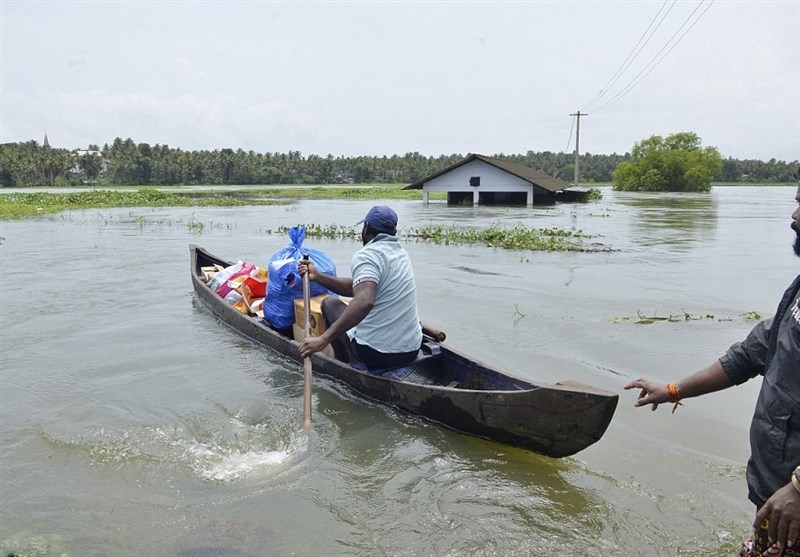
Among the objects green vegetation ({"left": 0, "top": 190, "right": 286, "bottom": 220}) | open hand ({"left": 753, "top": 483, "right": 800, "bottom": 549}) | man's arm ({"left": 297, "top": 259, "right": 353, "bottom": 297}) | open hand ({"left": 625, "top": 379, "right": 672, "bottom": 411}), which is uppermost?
green vegetation ({"left": 0, "top": 190, "right": 286, "bottom": 220})

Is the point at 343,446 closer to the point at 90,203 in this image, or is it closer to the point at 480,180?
the point at 480,180

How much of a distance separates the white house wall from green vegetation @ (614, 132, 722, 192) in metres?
33.9

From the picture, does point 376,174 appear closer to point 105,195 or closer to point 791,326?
point 105,195

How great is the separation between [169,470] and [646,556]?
129 inches

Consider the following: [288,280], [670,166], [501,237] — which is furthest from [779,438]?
[670,166]

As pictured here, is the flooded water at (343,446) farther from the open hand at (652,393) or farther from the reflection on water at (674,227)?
the reflection on water at (674,227)

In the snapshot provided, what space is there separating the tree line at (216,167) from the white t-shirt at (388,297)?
66265mm

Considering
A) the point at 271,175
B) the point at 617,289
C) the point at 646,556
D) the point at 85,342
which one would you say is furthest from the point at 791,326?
the point at 271,175

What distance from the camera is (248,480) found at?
427 centimetres

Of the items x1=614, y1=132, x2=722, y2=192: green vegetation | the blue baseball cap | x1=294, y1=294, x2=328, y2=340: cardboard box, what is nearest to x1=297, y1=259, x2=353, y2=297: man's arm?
x1=294, y1=294, x2=328, y2=340: cardboard box

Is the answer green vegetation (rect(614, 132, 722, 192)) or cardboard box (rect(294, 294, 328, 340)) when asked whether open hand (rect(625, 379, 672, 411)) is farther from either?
green vegetation (rect(614, 132, 722, 192))

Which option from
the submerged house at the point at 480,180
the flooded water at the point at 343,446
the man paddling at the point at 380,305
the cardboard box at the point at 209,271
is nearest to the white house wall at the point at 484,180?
the submerged house at the point at 480,180

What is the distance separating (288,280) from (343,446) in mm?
2245

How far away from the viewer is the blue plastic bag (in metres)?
6.43
